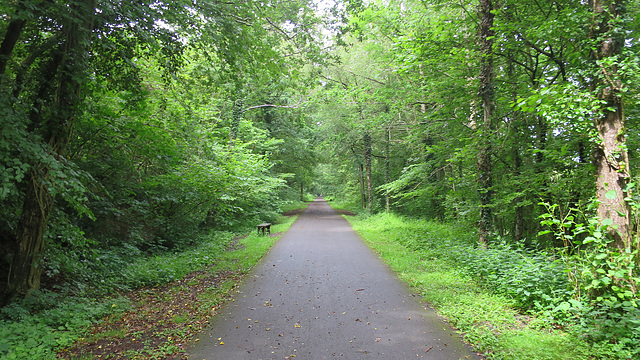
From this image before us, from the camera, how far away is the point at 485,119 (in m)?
6.76

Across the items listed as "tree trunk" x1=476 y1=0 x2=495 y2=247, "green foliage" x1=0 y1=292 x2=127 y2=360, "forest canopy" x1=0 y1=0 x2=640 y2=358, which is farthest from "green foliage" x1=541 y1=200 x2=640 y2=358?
"green foliage" x1=0 y1=292 x2=127 y2=360

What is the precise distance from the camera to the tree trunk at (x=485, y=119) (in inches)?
256

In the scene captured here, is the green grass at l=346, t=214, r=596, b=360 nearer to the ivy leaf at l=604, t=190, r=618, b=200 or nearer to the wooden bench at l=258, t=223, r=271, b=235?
the ivy leaf at l=604, t=190, r=618, b=200

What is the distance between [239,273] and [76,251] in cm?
310

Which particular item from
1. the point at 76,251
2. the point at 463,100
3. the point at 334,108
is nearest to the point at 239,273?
the point at 76,251

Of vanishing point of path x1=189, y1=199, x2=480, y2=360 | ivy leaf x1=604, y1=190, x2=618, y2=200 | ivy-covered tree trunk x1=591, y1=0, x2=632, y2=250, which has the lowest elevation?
vanishing point of path x1=189, y1=199, x2=480, y2=360

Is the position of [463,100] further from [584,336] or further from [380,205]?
[380,205]

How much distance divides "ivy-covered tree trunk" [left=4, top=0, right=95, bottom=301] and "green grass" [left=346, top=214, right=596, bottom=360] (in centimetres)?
607

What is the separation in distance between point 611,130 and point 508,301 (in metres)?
2.76

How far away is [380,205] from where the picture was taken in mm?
21141

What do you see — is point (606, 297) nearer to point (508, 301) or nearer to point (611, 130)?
point (508, 301)

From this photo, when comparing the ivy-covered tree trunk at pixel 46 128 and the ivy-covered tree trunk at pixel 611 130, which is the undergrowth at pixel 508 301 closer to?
the ivy-covered tree trunk at pixel 611 130

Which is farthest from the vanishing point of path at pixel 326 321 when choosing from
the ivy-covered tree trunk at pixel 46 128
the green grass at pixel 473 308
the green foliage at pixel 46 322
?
the ivy-covered tree trunk at pixel 46 128

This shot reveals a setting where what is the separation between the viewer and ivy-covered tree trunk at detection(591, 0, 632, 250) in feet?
11.9
